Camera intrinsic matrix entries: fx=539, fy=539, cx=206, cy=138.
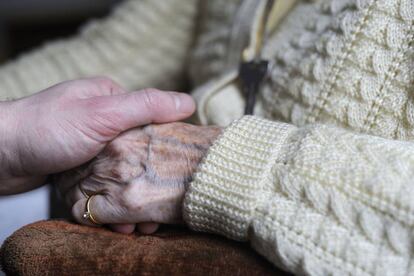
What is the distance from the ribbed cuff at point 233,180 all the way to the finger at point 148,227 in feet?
0.21

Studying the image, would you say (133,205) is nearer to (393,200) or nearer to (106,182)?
(106,182)

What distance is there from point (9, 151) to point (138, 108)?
18 cm

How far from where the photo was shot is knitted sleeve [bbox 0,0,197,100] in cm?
131

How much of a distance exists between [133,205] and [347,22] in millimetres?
386

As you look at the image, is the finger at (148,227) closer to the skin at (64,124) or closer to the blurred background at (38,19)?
the skin at (64,124)

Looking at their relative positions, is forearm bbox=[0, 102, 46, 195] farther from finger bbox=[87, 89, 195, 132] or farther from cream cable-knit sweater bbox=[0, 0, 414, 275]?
cream cable-knit sweater bbox=[0, 0, 414, 275]

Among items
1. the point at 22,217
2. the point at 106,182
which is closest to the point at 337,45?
the point at 106,182

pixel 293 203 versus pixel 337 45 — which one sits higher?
pixel 337 45

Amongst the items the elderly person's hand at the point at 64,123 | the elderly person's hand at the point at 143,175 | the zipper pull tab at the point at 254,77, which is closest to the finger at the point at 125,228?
the elderly person's hand at the point at 143,175

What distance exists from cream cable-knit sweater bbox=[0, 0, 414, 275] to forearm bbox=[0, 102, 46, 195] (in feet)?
0.85

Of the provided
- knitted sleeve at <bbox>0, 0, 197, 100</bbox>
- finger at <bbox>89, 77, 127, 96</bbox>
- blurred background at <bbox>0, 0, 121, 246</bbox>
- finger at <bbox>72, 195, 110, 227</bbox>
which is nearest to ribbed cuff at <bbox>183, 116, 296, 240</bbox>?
finger at <bbox>72, 195, 110, 227</bbox>

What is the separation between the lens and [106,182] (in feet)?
2.41

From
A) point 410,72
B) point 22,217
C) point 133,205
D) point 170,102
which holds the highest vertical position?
point 410,72

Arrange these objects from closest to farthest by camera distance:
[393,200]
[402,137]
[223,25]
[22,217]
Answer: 1. [393,200]
2. [402,137]
3. [22,217]
4. [223,25]
